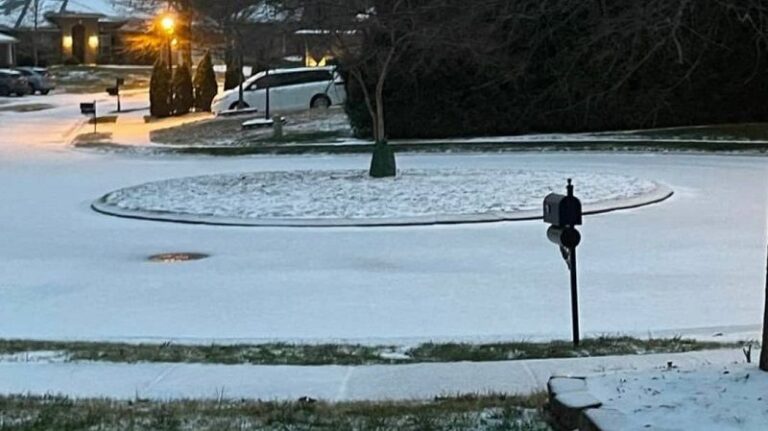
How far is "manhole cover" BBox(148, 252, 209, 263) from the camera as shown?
12547 mm

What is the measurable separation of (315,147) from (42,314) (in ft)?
62.6

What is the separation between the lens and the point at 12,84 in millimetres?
54875

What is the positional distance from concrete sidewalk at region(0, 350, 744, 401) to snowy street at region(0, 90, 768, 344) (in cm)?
137

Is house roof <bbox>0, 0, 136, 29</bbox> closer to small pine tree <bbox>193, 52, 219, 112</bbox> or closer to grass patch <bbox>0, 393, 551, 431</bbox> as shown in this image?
small pine tree <bbox>193, 52, 219, 112</bbox>

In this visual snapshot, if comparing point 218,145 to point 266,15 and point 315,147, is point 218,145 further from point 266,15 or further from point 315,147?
point 266,15

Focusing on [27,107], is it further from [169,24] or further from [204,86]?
[169,24]

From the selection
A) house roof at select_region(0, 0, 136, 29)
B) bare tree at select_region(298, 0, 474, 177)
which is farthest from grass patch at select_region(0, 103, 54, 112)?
bare tree at select_region(298, 0, 474, 177)

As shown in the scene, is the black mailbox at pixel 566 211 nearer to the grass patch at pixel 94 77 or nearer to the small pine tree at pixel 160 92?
the small pine tree at pixel 160 92

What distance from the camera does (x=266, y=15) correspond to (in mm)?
24016

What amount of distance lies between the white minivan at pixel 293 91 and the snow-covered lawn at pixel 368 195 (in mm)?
17759

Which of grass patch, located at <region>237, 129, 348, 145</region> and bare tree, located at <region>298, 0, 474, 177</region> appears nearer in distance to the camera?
bare tree, located at <region>298, 0, 474, 177</region>

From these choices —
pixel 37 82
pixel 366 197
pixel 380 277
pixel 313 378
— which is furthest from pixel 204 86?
pixel 313 378

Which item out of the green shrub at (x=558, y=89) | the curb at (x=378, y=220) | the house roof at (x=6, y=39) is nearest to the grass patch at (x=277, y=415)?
the curb at (x=378, y=220)

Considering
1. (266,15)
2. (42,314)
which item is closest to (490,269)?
(42,314)
